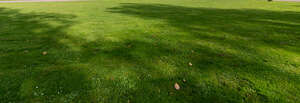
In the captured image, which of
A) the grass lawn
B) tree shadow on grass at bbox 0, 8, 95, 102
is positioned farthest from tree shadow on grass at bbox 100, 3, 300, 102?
tree shadow on grass at bbox 0, 8, 95, 102

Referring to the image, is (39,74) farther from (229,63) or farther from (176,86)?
(229,63)

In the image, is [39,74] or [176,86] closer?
[176,86]

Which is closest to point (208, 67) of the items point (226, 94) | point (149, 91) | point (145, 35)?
point (226, 94)

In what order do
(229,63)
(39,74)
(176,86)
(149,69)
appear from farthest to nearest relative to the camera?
(229,63), (149,69), (39,74), (176,86)

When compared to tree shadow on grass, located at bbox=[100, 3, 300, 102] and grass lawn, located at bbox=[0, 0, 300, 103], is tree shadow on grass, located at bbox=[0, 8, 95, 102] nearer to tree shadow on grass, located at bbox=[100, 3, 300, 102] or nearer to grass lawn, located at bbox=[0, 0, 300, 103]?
grass lawn, located at bbox=[0, 0, 300, 103]

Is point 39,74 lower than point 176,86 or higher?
higher

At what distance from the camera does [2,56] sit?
3.04 meters

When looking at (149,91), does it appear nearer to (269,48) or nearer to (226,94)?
(226,94)

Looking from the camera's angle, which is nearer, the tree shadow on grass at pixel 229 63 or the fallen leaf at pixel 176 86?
the tree shadow on grass at pixel 229 63

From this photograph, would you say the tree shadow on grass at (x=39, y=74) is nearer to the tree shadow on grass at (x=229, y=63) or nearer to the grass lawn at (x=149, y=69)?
the grass lawn at (x=149, y=69)

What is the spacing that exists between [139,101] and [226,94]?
3.41ft

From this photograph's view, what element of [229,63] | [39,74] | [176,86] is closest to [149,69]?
[176,86]

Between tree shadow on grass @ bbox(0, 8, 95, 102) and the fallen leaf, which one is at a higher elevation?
tree shadow on grass @ bbox(0, 8, 95, 102)

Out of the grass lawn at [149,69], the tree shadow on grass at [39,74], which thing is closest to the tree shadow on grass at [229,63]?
the grass lawn at [149,69]
